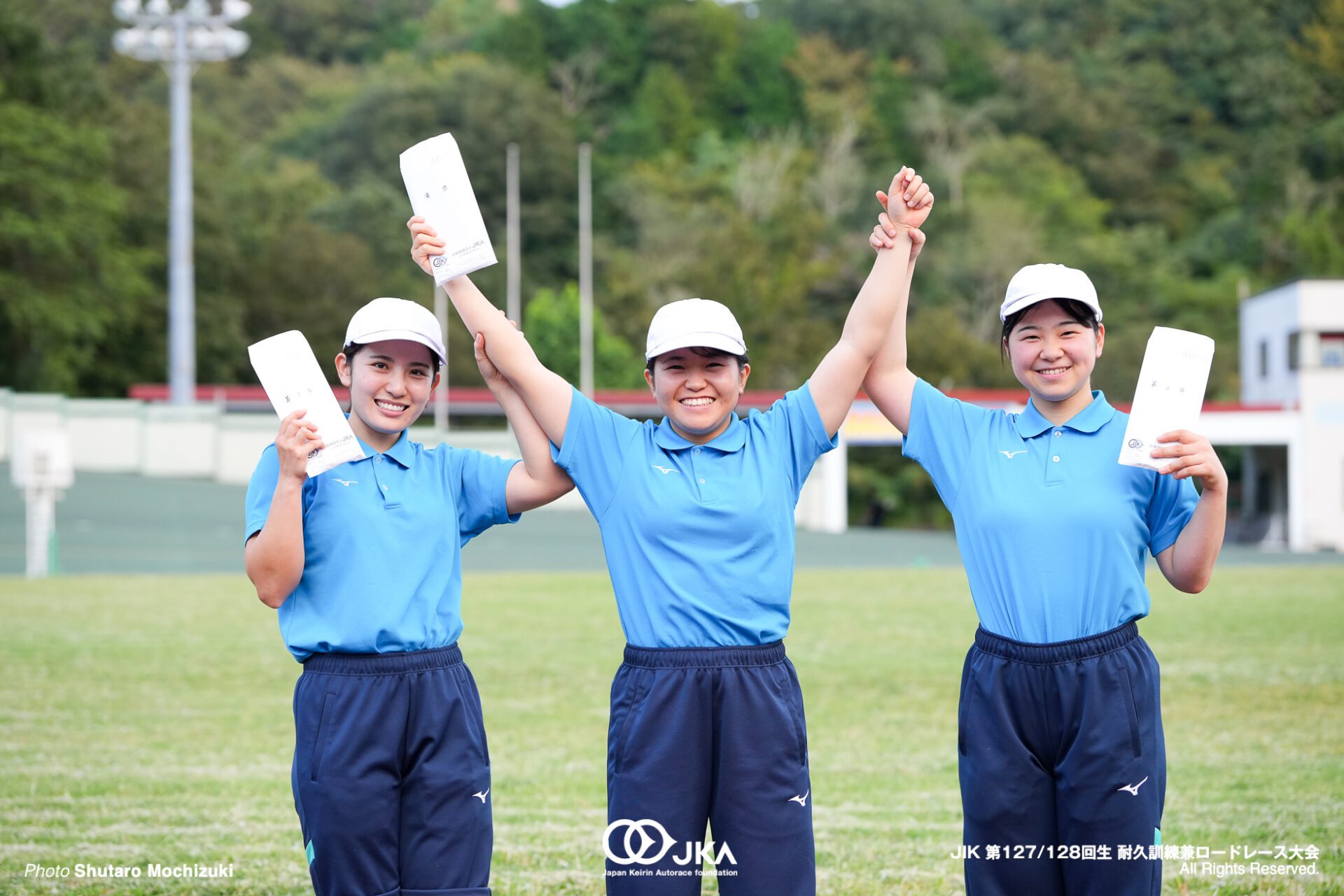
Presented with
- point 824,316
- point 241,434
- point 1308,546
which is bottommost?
point 1308,546

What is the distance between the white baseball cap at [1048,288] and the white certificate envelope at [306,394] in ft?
5.73

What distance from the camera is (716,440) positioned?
3.76 metres

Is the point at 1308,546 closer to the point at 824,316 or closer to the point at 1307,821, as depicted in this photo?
the point at 824,316

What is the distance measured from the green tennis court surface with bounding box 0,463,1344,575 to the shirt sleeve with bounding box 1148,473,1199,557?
22.4 metres

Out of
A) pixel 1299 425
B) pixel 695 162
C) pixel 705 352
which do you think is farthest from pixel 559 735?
pixel 695 162

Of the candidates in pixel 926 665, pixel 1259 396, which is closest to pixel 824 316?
pixel 1259 396

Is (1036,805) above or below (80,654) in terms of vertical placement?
above

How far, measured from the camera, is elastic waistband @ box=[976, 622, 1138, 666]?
3523 mm

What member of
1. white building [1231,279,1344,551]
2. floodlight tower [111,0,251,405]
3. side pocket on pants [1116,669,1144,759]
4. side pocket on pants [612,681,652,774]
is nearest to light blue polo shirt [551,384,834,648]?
side pocket on pants [612,681,652,774]

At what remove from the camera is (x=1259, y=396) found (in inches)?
1585

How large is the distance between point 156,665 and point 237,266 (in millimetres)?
40649

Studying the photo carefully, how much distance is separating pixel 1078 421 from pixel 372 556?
190 cm

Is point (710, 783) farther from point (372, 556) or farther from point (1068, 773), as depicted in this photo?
point (372, 556)

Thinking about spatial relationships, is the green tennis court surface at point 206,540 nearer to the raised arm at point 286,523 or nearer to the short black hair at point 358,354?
the short black hair at point 358,354
